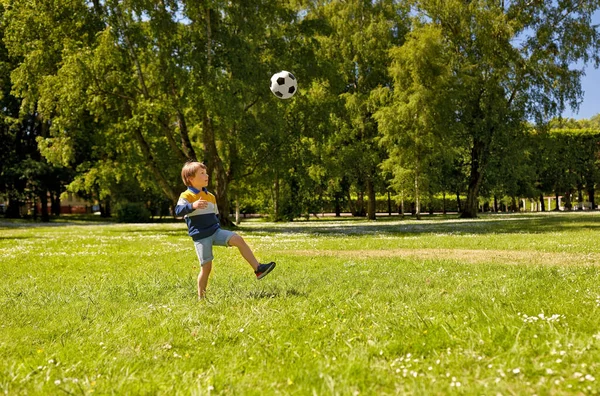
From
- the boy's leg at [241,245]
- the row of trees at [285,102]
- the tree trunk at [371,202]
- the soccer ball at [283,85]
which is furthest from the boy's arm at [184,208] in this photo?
the tree trunk at [371,202]

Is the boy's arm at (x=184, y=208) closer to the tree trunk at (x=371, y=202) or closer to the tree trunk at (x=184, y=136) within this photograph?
the tree trunk at (x=184, y=136)

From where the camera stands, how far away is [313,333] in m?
4.62

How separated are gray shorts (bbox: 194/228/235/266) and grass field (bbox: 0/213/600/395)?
1.96 ft

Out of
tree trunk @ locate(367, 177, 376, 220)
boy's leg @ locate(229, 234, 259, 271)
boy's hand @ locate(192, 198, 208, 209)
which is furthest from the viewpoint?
tree trunk @ locate(367, 177, 376, 220)

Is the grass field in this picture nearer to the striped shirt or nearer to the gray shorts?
the gray shorts

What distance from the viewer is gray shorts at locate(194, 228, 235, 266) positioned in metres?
6.73

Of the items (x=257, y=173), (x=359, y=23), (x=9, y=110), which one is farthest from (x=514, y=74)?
(x=9, y=110)

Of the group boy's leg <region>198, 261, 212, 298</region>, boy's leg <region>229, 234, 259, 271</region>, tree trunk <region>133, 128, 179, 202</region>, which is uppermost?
tree trunk <region>133, 128, 179, 202</region>

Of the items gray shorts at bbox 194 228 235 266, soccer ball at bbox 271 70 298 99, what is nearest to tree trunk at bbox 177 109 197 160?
soccer ball at bbox 271 70 298 99

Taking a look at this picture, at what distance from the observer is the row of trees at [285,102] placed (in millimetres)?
24172

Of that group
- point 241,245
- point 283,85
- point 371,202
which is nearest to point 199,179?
point 241,245

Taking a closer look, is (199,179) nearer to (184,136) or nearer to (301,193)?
(184,136)

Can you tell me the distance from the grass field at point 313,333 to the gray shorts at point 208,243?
60cm

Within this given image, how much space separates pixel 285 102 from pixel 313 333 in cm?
2505
